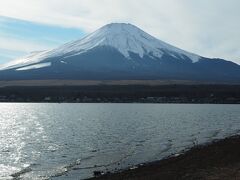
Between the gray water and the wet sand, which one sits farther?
the gray water

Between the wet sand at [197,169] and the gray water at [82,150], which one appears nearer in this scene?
the wet sand at [197,169]

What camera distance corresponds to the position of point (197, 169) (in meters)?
29.4

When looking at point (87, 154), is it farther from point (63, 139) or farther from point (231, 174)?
point (231, 174)

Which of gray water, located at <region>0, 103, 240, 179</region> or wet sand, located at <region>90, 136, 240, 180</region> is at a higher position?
wet sand, located at <region>90, 136, 240, 180</region>

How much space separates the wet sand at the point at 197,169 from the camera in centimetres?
2683

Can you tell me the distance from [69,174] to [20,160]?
30.3 ft

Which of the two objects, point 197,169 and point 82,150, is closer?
point 197,169

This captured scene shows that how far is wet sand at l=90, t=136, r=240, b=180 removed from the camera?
26.8 metres

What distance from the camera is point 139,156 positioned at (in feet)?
145

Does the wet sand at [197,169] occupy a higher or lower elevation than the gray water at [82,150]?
higher

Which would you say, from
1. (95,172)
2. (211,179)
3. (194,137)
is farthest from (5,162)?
(194,137)

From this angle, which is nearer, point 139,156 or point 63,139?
point 139,156

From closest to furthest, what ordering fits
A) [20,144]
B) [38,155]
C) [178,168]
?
[178,168] < [38,155] < [20,144]

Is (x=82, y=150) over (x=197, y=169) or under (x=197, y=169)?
under
